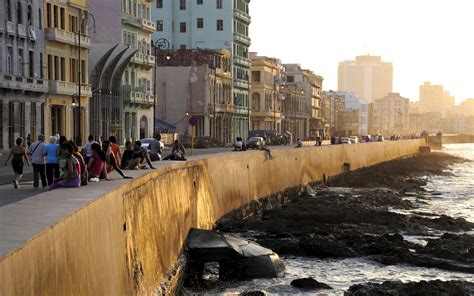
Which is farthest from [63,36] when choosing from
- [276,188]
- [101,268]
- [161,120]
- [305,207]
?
[101,268]

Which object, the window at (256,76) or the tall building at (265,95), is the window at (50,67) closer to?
the tall building at (265,95)

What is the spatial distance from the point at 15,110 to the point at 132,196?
120 ft

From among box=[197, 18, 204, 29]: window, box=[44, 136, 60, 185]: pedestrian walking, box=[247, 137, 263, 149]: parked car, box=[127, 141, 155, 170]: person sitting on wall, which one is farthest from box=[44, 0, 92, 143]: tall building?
box=[197, 18, 204, 29]: window

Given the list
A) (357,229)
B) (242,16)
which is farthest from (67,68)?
(242,16)

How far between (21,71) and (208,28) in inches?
2254

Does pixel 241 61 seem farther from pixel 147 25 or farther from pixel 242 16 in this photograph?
pixel 147 25

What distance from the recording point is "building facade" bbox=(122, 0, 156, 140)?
7338cm

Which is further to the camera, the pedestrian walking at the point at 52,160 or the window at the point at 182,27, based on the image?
the window at the point at 182,27

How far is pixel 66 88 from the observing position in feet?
188

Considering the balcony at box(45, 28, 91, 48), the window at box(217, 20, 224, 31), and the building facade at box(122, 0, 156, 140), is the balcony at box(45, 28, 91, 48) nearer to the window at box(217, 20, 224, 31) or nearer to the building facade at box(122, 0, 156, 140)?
the building facade at box(122, 0, 156, 140)

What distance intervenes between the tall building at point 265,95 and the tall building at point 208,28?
6627 millimetres

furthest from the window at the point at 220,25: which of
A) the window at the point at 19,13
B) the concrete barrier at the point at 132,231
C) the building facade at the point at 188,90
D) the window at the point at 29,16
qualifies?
the concrete barrier at the point at 132,231

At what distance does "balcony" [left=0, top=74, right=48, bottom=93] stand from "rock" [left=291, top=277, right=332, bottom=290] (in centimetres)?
3291

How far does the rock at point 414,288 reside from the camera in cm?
1847
